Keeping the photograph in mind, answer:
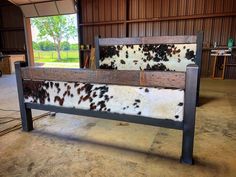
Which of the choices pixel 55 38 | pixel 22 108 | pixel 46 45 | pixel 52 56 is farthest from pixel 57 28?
pixel 22 108

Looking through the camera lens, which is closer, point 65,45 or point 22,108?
point 22,108

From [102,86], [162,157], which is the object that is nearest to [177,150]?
[162,157]

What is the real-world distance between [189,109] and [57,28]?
17438 mm

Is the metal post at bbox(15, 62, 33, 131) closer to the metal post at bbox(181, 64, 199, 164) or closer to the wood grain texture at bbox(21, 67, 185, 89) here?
the wood grain texture at bbox(21, 67, 185, 89)

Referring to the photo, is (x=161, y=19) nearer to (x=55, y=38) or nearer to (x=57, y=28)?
(x=57, y=28)

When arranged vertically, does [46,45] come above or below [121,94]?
above

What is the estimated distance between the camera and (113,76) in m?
1.62

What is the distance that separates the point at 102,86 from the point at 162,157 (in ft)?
2.79

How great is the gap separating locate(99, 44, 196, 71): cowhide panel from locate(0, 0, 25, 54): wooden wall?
751 cm

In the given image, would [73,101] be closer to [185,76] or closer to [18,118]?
[185,76]

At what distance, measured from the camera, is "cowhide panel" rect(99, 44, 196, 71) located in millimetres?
3090

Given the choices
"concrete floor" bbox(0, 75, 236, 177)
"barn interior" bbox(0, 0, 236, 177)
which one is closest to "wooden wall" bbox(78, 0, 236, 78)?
"barn interior" bbox(0, 0, 236, 177)

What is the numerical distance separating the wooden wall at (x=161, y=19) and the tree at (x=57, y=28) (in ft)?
29.7

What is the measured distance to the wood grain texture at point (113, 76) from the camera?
1.43 meters
